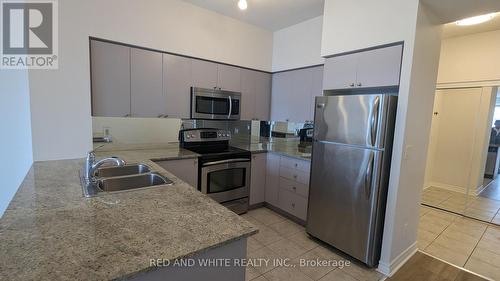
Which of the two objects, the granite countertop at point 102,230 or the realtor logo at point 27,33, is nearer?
the granite countertop at point 102,230

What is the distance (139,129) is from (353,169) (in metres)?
2.39

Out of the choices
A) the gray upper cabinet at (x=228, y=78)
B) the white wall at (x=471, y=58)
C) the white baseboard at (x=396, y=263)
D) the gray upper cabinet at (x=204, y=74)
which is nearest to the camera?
the white baseboard at (x=396, y=263)

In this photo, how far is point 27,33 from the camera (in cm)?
180

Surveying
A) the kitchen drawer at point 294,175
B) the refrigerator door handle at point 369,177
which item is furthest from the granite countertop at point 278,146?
the refrigerator door handle at point 369,177

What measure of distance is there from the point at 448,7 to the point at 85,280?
9.25 ft

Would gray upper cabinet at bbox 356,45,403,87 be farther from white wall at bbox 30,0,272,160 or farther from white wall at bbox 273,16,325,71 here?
white wall at bbox 30,0,272,160

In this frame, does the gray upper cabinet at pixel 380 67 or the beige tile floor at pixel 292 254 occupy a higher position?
the gray upper cabinet at pixel 380 67

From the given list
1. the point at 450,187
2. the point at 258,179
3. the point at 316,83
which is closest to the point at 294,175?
the point at 258,179

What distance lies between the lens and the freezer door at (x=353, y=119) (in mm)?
1931

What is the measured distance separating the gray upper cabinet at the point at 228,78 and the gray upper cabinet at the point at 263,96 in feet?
1.14

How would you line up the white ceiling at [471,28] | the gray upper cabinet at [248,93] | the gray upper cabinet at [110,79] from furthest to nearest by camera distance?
the gray upper cabinet at [248,93] < the white ceiling at [471,28] < the gray upper cabinet at [110,79]

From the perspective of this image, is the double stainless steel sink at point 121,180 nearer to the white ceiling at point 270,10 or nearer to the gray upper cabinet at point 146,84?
the gray upper cabinet at point 146,84

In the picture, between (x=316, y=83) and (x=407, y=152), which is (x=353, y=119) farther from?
(x=316, y=83)

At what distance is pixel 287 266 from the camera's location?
2135 millimetres
